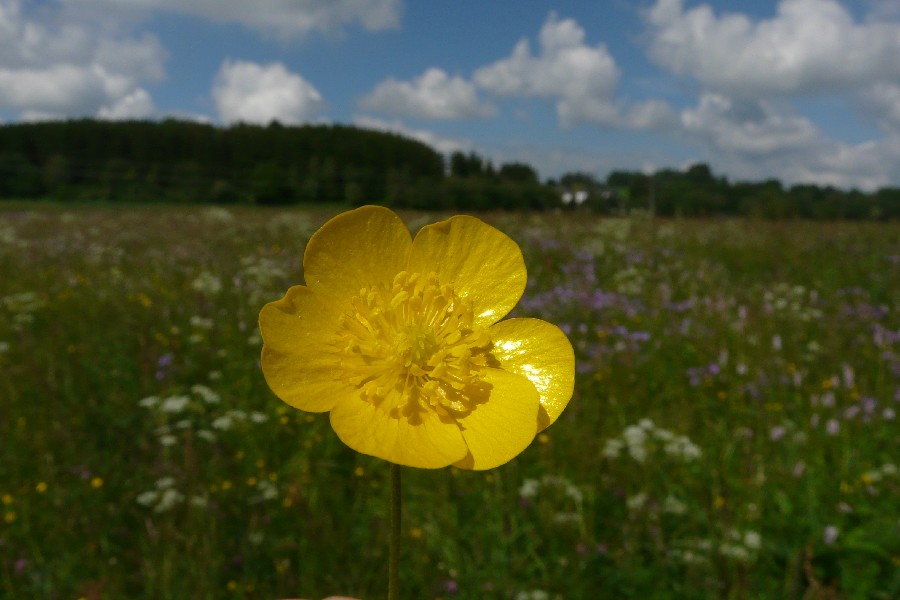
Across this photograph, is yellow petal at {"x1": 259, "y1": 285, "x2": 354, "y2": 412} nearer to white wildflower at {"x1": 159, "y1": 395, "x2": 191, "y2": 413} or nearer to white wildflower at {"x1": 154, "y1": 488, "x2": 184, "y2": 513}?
white wildflower at {"x1": 154, "y1": 488, "x2": 184, "y2": 513}

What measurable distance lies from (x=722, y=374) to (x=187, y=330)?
9.52 ft

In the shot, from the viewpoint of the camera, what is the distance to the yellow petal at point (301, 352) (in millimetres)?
779

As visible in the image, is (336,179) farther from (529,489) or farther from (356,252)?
(356,252)

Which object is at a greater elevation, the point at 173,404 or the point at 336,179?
the point at 336,179

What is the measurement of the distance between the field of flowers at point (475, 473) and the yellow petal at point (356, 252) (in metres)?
1.33

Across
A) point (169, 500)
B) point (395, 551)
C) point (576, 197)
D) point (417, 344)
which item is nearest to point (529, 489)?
point (169, 500)

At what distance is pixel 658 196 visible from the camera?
13.5 meters

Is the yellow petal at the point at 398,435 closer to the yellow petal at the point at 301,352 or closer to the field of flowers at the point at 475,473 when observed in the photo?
the yellow petal at the point at 301,352

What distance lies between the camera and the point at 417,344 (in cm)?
83

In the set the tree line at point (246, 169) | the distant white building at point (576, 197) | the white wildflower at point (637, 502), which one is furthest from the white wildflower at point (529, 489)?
the distant white building at point (576, 197)

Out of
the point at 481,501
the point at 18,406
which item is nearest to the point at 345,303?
the point at 481,501

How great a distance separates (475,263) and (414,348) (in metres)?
0.18

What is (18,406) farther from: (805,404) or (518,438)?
(805,404)

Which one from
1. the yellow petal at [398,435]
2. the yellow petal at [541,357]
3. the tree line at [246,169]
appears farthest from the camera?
the tree line at [246,169]
